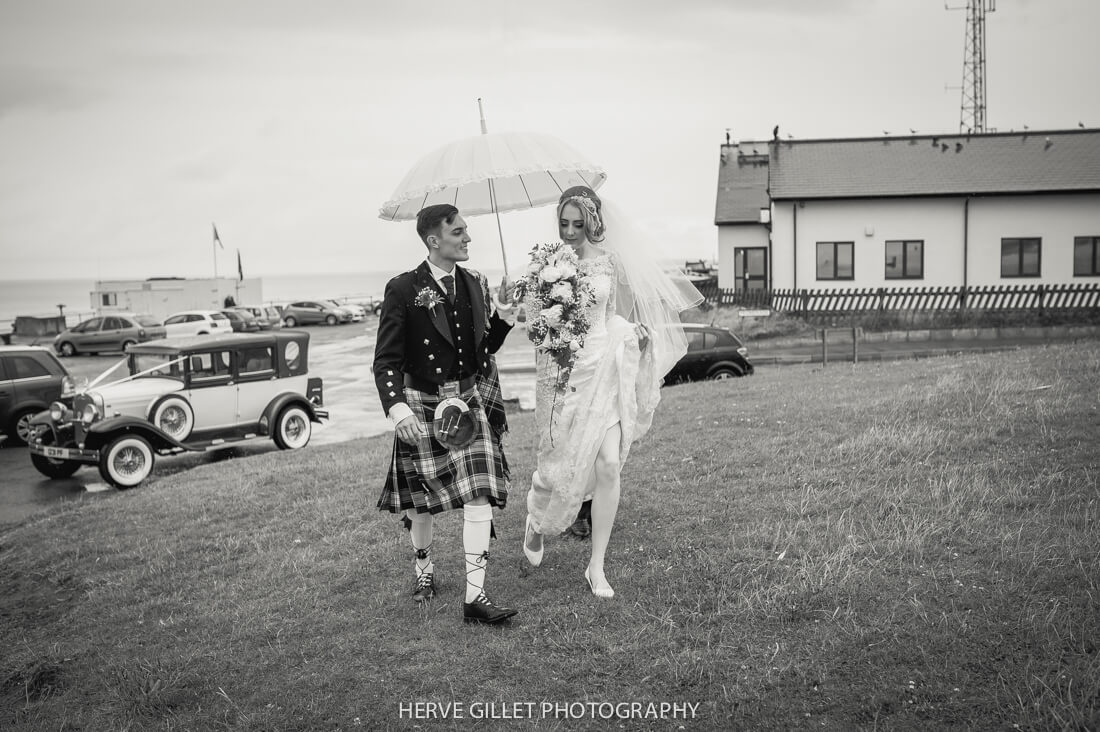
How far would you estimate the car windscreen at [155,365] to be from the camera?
507 inches

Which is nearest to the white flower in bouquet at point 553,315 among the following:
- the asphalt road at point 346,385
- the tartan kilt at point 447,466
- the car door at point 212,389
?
the tartan kilt at point 447,466

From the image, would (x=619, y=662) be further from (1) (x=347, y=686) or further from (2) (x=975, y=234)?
(2) (x=975, y=234)

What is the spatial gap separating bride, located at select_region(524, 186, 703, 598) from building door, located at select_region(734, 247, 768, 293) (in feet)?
100

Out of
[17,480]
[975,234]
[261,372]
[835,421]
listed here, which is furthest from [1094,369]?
[975,234]

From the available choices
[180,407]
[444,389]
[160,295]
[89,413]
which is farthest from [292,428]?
[160,295]

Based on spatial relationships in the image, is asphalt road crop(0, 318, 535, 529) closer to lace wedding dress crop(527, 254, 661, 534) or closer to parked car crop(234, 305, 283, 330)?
lace wedding dress crop(527, 254, 661, 534)

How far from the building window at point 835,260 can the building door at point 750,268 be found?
3368mm

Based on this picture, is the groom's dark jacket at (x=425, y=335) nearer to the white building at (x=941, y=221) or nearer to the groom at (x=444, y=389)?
the groom at (x=444, y=389)

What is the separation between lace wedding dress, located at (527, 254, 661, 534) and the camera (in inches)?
189

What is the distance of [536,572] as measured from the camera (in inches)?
203

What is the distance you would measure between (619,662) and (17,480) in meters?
11.8

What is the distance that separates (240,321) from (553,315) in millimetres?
38866

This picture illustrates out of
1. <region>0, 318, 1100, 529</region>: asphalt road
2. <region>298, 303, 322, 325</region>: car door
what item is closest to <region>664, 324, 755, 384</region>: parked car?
<region>0, 318, 1100, 529</region>: asphalt road

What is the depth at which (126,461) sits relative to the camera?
37.7ft
